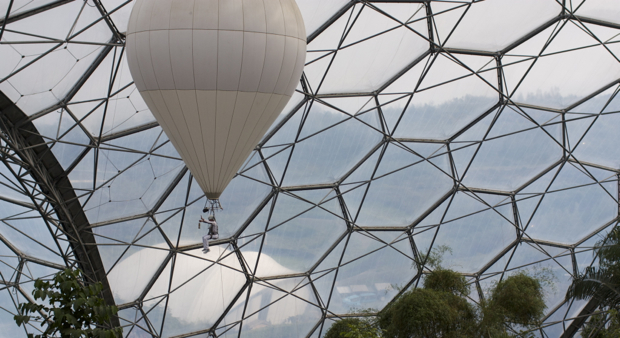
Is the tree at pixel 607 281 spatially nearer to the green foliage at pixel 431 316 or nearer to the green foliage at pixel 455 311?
the green foliage at pixel 455 311

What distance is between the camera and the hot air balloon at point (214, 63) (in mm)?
12922

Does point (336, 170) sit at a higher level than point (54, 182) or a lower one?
lower

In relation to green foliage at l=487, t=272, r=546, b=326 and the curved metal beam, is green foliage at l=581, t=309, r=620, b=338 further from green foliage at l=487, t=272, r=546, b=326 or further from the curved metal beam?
the curved metal beam

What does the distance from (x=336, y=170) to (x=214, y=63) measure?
38.8ft

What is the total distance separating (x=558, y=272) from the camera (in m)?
27.4

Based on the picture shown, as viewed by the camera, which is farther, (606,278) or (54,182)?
(54,182)

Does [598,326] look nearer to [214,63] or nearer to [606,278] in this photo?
[606,278]

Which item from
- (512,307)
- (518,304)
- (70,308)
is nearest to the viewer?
(70,308)

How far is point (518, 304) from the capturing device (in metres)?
21.3

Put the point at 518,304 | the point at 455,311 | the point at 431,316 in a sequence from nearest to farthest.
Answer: the point at 431,316 → the point at 455,311 → the point at 518,304

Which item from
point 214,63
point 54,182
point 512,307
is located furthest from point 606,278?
point 54,182

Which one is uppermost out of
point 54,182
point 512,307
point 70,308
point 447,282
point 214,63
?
point 54,182

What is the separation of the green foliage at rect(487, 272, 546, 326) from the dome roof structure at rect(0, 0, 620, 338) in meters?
5.08

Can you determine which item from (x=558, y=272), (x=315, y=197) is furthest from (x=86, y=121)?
(x=558, y=272)
